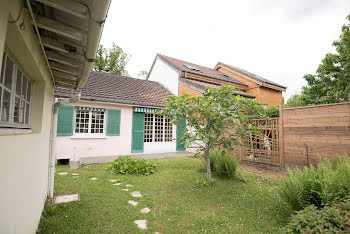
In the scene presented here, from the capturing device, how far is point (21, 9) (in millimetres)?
1512

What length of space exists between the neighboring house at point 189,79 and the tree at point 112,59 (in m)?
11.1

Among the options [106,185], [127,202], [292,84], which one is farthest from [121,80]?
[292,84]

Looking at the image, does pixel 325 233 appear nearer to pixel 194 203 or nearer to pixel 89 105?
pixel 194 203

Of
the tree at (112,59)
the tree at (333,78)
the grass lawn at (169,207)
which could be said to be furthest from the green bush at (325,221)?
the tree at (112,59)

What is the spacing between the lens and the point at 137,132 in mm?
10938

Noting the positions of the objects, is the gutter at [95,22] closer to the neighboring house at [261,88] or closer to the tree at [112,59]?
the neighboring house at [261,88]

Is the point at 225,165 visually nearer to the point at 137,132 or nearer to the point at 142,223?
the point at 142,223

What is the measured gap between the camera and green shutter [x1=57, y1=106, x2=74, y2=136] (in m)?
8.71

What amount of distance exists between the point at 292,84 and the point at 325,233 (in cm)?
6693

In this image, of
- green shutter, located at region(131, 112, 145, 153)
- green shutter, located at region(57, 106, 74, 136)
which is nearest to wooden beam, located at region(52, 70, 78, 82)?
green shutter, located at region(57, 106, 74, 136)

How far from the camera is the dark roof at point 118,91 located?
9.88 meters

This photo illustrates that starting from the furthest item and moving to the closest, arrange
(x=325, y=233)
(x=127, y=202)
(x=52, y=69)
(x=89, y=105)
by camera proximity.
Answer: (x=89, y=105), (x=127, y=202), (x=52, y=69), (x=325, y=233)

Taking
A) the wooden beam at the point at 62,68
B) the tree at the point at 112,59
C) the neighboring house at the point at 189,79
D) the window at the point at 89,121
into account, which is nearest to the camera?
the wooden beam at the point at 62,68

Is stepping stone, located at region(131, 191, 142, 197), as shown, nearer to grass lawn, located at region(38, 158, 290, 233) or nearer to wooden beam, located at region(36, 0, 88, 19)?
grass lawn, located at region(38, 158, 290, 233)
